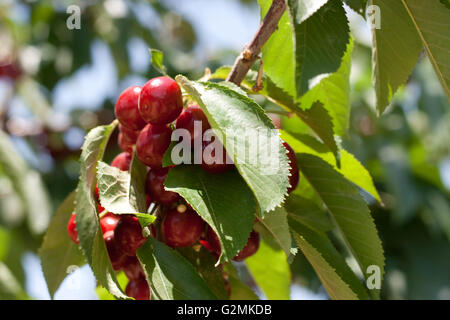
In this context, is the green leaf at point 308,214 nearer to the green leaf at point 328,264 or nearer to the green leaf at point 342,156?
the green leaf at point 328,264

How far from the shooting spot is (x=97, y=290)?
1.34 m

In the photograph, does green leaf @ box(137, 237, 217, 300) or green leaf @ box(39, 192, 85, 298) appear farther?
green leaf @ box(39, 192, 85, 298)

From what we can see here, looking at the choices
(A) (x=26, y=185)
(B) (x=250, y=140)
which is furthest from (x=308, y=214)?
(A) (x=26, y=185)

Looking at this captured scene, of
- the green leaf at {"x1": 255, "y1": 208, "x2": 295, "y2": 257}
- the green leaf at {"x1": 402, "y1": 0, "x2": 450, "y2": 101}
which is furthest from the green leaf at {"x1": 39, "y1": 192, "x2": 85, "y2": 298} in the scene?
the green leaf at {"x1": 402, "y1": 0, "x2": 450, "y2": 101}

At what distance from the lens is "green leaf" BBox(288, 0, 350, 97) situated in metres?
0.80

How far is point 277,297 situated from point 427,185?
5.52 ft

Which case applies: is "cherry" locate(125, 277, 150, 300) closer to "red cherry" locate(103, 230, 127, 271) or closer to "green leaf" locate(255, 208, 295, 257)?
"red cherry" locate(103, 230, 127, 271)

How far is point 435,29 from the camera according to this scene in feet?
3.16

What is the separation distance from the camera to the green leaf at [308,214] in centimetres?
114

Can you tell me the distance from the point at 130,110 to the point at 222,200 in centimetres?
34

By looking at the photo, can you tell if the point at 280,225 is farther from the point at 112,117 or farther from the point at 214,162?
the point at 112,117

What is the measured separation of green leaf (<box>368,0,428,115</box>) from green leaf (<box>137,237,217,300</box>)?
0.45m

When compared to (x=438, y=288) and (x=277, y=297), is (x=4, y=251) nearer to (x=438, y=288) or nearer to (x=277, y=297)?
(x=277, y=297)

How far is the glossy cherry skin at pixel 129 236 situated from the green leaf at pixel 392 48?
492 mm
